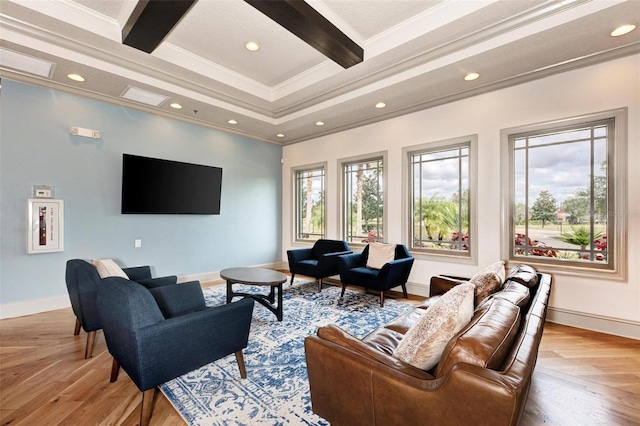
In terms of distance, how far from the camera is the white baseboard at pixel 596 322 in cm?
292

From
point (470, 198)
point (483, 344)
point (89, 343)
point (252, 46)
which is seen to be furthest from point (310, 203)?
point (483, 344)

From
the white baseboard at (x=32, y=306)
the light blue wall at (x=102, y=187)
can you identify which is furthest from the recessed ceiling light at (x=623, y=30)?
the white baseboard at (x=32, y=306)

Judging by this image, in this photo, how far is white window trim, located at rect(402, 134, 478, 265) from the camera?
3.95 metres

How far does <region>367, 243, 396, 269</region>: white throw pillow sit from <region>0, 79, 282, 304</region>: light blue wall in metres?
2.73

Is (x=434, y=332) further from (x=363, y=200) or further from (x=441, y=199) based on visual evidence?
(x=363, y=200)

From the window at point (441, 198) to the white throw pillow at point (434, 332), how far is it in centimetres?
294

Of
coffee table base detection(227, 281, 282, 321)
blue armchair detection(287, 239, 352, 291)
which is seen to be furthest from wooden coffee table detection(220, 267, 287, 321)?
blue armchair detection(287, 239, 352, 291)

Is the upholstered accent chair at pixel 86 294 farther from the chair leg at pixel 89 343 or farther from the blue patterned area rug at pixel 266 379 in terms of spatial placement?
the blue patterned area rug at pixel 266 379

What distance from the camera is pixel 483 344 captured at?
107 centimetres

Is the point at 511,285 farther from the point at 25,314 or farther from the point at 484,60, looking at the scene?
the point at 25,314

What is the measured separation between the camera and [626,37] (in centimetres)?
273

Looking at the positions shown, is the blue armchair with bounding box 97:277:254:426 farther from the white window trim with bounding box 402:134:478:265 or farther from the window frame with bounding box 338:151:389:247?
the window frame with bounding box 338:151:389:247

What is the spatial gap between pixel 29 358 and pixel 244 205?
12.7 ft

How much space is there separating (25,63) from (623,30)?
6.19m
